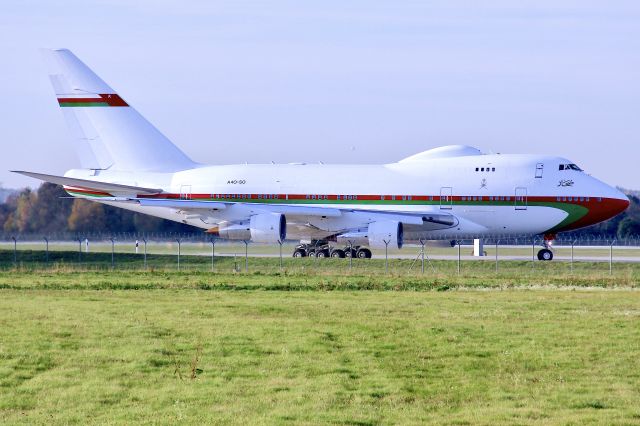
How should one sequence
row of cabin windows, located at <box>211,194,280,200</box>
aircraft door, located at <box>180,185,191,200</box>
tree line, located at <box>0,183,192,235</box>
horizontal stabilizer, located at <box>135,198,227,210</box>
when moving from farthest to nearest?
tree line, located at <box>0,183,192,235</box> < aircraft door, located at <box>180,185,191,200</box> < row of cabin windows, located at <box>211,194,280,200</box> < horizontal stabilizer, located at <box>135,198,227,210</box>

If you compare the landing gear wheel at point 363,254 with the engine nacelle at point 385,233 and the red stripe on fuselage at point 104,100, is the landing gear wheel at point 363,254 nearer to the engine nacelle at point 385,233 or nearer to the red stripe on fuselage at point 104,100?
the engine nacelle at point 385,233

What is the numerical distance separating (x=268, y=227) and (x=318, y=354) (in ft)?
105

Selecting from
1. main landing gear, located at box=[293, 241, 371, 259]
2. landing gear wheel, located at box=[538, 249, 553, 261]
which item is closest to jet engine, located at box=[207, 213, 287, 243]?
main landing gear, located at box=[293, 241, 371, 259]

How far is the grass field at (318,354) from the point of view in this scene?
583 inches

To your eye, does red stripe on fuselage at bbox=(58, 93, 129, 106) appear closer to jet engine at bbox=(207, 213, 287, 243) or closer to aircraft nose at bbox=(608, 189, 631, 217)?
jet engine at bbox=(207, 213, 287, 243)

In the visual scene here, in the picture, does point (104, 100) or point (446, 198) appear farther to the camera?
point (104, 100)

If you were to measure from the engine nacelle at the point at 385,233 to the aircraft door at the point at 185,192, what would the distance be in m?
9.68

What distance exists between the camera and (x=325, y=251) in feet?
179

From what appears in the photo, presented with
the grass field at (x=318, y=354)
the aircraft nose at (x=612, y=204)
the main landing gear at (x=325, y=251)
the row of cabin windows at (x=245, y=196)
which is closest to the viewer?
the grass field at (x=318, y=354)

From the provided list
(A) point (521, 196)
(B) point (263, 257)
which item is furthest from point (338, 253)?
(A) point (521, 196)

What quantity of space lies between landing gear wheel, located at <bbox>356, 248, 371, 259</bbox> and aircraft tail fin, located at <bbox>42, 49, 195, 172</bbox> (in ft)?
33.4

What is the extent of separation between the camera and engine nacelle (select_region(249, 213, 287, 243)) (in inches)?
2007

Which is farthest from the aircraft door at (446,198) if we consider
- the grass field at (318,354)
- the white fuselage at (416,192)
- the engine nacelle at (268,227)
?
the grass field at (318,354)

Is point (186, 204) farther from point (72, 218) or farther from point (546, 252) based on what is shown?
point (72, 218)
